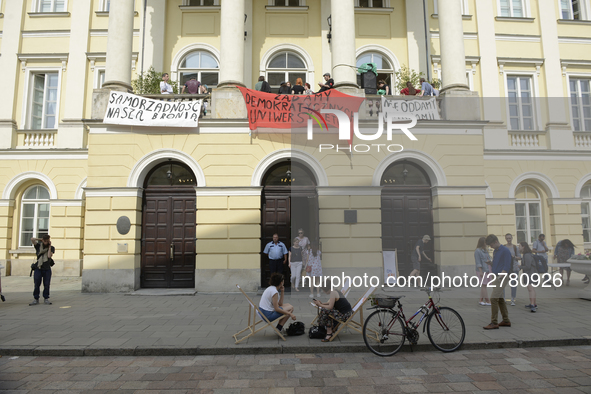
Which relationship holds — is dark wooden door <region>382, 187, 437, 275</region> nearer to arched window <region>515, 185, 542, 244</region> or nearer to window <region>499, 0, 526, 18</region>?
arched window <region>515, 185, 542, 244</region>

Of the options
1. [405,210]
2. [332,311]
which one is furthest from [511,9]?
[332,311]

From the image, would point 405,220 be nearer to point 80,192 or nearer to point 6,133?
point 80,192

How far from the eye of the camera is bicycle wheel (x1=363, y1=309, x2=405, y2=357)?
20.2 feet

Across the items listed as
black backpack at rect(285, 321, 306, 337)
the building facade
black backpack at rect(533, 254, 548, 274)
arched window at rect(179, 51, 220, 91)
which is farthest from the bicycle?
arched window at rect(179, 51, 220, 91)

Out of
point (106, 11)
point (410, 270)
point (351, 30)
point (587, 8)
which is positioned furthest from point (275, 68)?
point (587, 8)

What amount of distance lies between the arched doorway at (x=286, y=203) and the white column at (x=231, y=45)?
328 cm

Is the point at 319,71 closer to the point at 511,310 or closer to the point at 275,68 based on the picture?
the point at 275,68

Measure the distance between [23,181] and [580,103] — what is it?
81.7 feet

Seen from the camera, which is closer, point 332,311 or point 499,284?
point 332,311

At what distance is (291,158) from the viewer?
1245 cm

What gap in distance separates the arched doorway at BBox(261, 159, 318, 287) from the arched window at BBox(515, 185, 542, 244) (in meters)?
9.21

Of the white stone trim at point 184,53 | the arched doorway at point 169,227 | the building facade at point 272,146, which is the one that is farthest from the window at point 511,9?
the arched doorway at point 169,227

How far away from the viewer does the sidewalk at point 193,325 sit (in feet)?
21.1

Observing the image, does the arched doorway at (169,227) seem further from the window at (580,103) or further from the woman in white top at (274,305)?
the window at (580,103)
